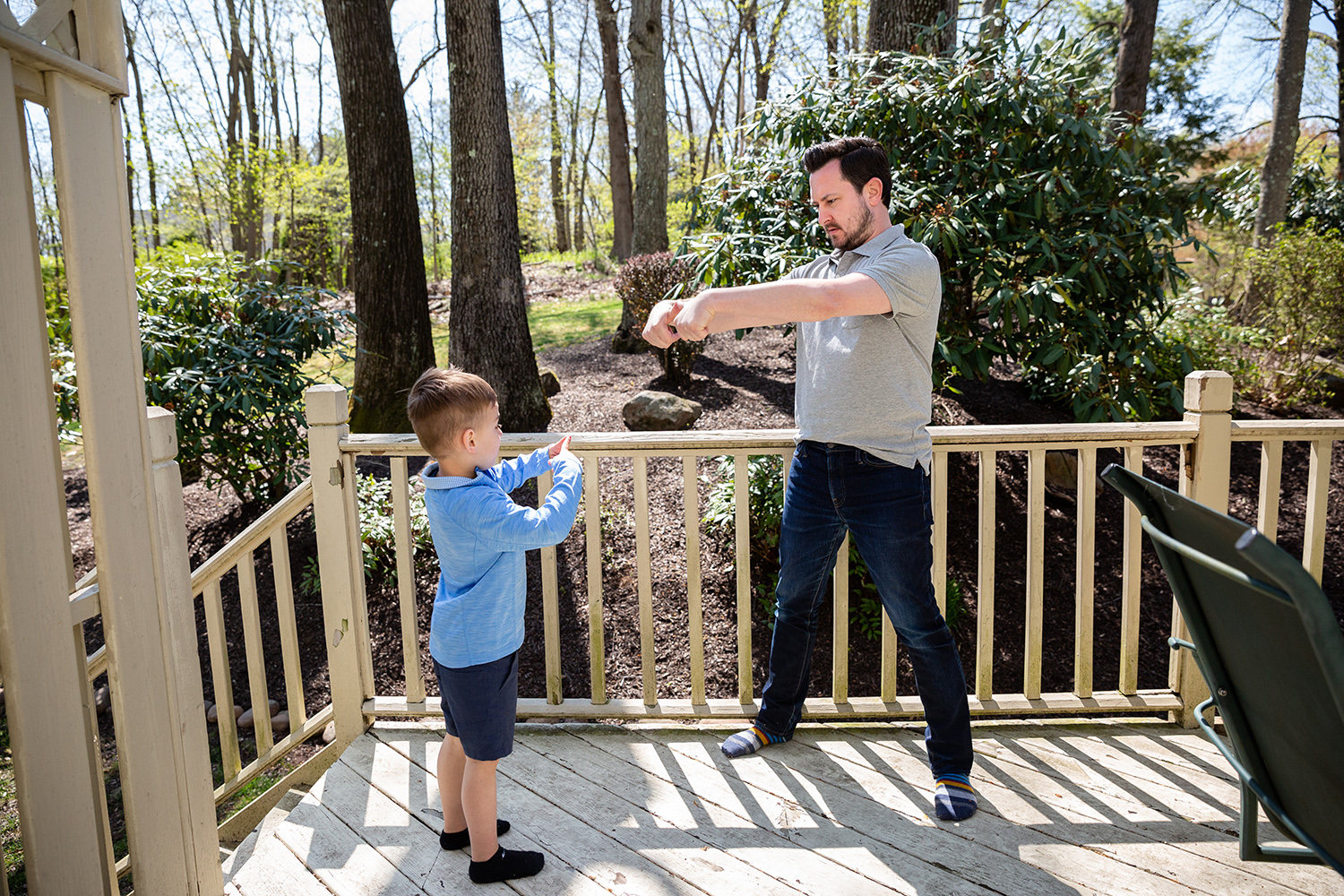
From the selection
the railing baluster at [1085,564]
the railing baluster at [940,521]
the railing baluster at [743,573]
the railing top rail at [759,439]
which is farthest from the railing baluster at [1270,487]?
the railing baluster at [743,573]

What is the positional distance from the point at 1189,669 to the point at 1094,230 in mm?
2208

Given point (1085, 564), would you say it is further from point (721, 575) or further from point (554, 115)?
point (554, 115)

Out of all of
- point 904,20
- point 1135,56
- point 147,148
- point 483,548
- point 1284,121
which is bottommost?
point 483,548

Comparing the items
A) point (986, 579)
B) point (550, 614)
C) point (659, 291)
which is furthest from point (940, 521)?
point (659, 291)

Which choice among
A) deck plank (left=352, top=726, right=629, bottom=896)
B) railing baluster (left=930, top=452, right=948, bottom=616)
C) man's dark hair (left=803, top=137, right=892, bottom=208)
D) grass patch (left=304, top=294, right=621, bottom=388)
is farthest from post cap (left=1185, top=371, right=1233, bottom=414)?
grass patch (left=304, top=294, right=621, bottom=388)

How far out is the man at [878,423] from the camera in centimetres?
216

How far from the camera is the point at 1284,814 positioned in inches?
52.2

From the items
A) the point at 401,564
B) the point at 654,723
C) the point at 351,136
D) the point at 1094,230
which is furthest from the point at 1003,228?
the point at 351,136

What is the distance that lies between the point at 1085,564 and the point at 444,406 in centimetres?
209

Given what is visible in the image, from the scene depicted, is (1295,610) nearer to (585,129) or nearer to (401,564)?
(401,564)

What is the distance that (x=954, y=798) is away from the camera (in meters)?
2.33

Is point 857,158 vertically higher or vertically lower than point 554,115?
lower

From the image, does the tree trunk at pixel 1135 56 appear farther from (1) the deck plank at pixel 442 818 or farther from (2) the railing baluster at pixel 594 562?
(1) the deck plank at pixel 442 818

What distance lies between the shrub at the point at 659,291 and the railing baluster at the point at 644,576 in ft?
12.3
